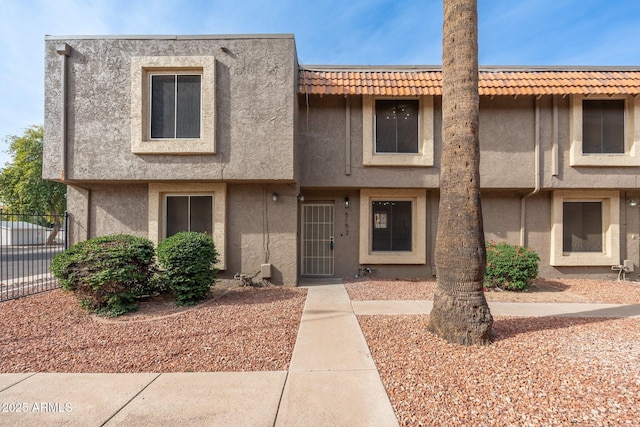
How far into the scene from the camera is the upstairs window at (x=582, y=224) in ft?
31.9

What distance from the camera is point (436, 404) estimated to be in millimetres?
3031

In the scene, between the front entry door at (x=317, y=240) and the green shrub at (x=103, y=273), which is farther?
the front entry door at (x=317, y=240)

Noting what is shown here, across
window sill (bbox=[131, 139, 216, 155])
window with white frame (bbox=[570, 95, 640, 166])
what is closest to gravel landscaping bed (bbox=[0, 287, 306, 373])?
window sill (bbox=[131, 139, 216, 155])

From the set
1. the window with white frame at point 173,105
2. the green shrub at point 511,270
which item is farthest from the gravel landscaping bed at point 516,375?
the window with white frame at point 173,105

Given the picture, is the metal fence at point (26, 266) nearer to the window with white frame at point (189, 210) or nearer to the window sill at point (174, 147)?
the window with white frame at point (189, 210)

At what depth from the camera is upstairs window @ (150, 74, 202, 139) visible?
26.0 ft

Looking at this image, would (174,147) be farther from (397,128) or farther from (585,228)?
(585,228)

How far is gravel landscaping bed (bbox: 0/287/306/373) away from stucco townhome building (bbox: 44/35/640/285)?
236 centimetres

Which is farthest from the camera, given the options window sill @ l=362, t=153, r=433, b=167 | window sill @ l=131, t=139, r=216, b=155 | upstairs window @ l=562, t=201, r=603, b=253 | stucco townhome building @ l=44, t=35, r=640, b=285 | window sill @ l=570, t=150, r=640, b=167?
upstairs window @ l=562, t=201, r=603, b=253

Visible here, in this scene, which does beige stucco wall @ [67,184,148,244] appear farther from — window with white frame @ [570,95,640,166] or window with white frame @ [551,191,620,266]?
window with white frame @ [570,95,640,166]

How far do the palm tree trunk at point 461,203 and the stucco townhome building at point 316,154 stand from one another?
4.17 metres

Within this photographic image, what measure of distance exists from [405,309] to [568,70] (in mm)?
9949

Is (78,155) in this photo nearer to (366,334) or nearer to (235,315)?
(235,315)

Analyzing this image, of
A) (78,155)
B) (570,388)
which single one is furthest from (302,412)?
(78,155)
